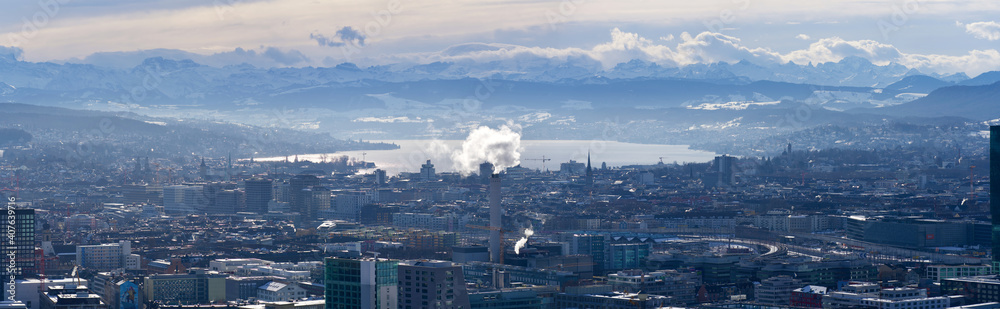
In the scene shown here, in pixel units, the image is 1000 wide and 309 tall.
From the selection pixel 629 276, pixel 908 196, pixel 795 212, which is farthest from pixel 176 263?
pixel 908 196

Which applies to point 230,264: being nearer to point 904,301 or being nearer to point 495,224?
point 495,224

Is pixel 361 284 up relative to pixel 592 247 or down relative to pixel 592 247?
up

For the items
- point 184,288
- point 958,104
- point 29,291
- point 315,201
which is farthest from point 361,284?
point 958,104

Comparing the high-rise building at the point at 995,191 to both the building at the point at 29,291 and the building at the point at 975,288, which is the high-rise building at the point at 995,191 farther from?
the building at the point at 29,291

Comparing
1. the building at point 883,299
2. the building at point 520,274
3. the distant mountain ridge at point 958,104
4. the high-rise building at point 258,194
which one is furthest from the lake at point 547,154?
the building at point 883,299

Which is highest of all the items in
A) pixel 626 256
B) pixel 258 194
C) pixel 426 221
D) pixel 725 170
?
pixel 725 170

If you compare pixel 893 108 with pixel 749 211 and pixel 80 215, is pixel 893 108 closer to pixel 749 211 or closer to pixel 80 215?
pixel 749 211
